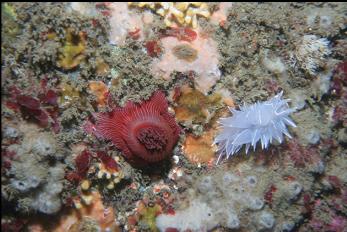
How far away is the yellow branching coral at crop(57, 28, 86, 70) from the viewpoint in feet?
14.0

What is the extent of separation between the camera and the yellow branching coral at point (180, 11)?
15.3ft

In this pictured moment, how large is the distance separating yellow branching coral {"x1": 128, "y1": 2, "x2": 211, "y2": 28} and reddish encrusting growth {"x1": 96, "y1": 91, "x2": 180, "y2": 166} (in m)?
1.03

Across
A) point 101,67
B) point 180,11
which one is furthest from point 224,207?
point 180,11

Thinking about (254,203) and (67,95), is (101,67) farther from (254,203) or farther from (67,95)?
(254,203)

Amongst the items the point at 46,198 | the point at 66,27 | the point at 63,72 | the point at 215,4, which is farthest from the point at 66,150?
the point at 215,4

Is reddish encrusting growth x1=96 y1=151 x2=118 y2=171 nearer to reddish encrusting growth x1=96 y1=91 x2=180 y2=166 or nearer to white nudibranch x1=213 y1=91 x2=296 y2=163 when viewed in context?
reddish encrusting growth x1=96 y1=91 x2=180 y2=166

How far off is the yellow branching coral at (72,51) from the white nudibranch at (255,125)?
6.80 feet

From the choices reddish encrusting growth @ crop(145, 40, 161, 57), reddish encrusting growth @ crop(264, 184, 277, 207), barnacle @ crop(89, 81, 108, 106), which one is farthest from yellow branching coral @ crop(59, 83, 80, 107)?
reddish encrusting growth @ crop(264, 184, 277, 207)

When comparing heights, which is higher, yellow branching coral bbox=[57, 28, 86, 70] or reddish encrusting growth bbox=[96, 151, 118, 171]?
yellow branching coral bbox=[57, 28, 86, 70]

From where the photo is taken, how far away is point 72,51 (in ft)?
14.1

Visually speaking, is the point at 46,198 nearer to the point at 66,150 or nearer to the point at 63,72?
the point at 66,150

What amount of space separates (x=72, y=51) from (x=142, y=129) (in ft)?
4.23

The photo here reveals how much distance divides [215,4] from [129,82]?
164 cm

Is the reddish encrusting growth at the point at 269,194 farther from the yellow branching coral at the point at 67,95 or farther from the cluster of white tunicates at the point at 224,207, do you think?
the yellow branching coral at the point at 67,95
